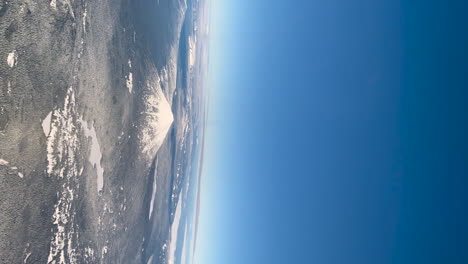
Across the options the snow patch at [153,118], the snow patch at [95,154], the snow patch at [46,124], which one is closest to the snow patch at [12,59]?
A: the snow patch at [46,124]

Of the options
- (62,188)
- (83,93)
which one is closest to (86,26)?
(83,93)

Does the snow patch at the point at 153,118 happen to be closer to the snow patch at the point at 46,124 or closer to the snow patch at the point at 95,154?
the snow patch at the point at 95,154

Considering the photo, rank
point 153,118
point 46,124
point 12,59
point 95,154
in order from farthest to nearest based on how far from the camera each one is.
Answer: point 153,118, point 95,154, point 46,124, point 12,59

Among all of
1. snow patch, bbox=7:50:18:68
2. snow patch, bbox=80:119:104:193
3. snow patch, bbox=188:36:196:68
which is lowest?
snow patch, bbox=80:119:104:193

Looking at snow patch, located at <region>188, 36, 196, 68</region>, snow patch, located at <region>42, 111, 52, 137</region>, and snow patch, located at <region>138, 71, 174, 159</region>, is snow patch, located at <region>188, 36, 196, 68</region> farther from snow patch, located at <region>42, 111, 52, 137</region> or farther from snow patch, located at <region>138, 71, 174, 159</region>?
snow patch, located at <region>42, 111, 52, 137</region>

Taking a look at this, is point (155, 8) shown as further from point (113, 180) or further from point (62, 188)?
point (62, 188)

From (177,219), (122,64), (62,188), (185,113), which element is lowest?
Result: (177,219)

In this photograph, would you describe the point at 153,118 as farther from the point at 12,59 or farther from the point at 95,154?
the point at 12,59

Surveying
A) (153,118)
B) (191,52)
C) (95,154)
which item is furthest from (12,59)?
(191,52)

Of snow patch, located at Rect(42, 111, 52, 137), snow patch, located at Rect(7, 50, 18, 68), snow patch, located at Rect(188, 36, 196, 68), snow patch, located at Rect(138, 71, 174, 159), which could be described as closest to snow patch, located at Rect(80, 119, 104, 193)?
snow patch, located at Rect(42, 111, 52, 137)
